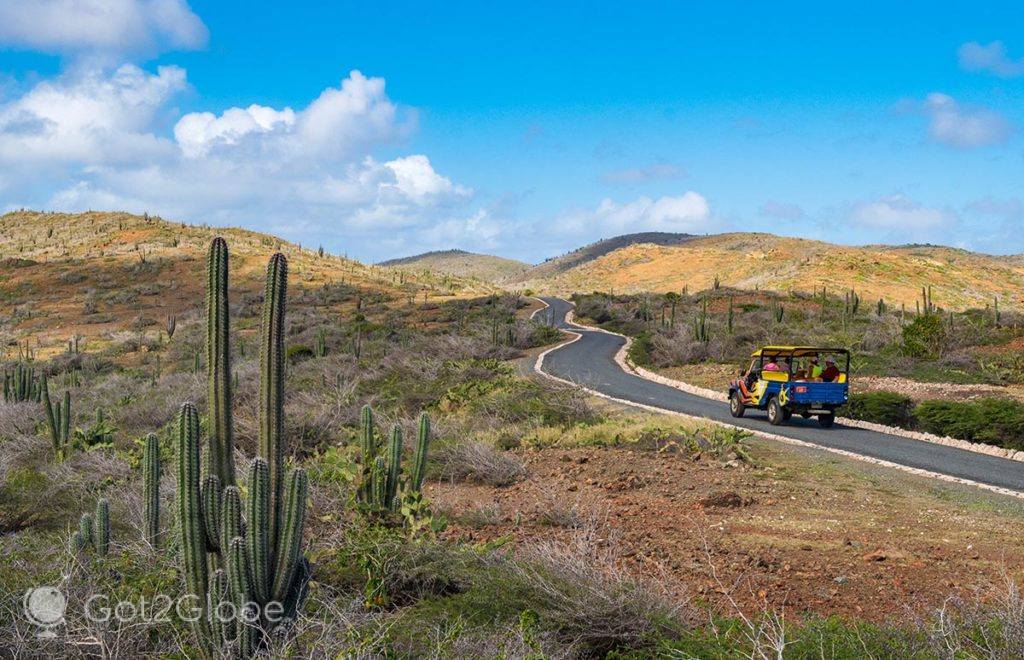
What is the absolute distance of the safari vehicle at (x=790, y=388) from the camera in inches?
671

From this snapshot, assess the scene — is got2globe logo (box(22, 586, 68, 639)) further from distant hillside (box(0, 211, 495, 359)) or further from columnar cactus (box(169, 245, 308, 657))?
distant hillside (box(0, 211, 495, 359))

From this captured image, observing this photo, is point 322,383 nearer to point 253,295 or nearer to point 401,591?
point 401,591

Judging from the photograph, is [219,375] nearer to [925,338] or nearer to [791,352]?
[791,352]

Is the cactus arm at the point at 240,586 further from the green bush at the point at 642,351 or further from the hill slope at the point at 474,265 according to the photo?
the hill slope at the point at 474,265

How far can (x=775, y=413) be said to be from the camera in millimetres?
17719

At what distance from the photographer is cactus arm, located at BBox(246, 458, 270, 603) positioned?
5.04m

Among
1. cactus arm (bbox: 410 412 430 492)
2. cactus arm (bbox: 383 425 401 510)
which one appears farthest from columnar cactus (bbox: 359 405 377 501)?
cactus arm (bbox: 410 412 430 492)

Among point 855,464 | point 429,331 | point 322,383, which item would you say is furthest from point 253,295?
point 855,464

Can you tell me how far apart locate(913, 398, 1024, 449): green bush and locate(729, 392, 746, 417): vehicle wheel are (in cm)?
358

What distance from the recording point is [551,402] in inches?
639

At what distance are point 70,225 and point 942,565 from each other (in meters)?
86.7

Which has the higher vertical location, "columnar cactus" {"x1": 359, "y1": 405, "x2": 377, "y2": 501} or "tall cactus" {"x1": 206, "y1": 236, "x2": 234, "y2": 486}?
"tall cactus" {"x1": 206, "y1": 236, "x2": 234, "y2": 486}

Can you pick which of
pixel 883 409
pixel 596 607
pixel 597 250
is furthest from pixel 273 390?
pixel 597 250

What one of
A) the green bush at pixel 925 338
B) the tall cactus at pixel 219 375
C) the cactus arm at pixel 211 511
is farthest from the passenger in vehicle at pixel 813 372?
the cactus arm at pixel 211 511
